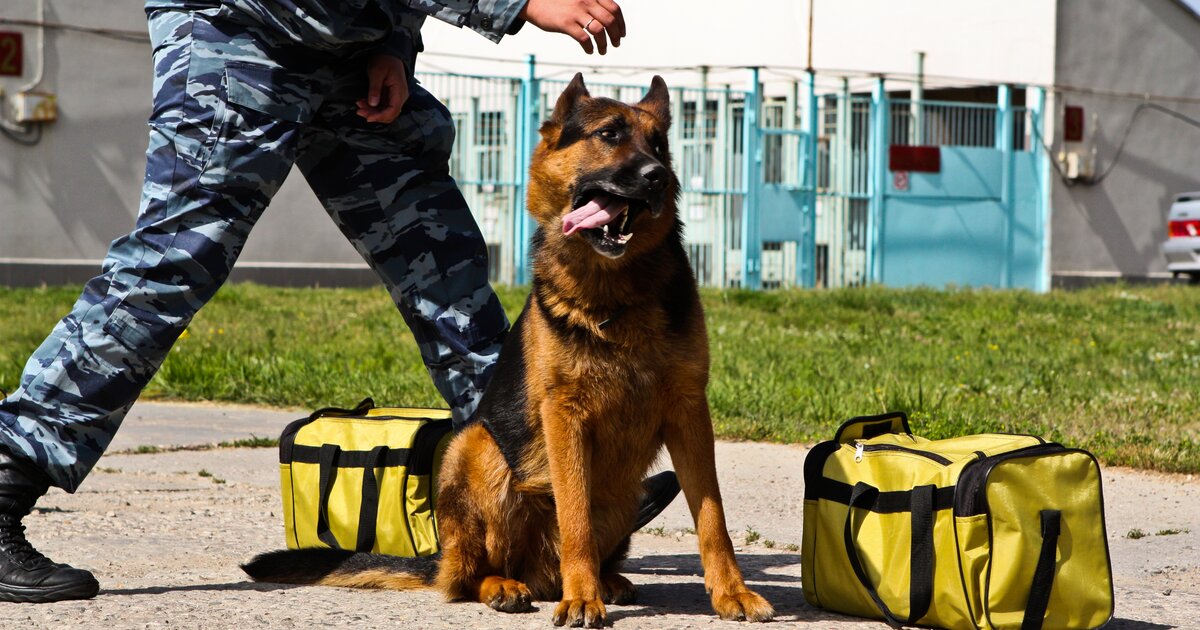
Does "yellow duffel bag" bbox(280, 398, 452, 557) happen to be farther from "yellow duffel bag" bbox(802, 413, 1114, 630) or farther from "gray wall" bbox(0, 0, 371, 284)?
"gray wall" bbox(0, 0, 371, 284)

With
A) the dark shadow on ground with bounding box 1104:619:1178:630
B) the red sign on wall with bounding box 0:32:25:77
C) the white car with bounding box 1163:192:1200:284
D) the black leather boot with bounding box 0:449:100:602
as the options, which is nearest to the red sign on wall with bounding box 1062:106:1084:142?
the white car with bounding box 1163:192:1200:284

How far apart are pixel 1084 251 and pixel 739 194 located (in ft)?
21.3

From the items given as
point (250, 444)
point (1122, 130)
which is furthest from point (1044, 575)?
point (1122, 130)

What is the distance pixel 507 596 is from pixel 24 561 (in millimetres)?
1193

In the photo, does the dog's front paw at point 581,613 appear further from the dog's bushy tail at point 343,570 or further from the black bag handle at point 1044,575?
the black bag handle at point 1044,575

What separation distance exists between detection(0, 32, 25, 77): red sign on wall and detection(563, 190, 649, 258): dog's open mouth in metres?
14.6

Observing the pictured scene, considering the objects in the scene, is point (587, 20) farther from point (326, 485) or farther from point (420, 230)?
point (326, 485)

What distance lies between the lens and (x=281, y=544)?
4227 millimetres

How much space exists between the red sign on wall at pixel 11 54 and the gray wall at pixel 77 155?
78 millimetres

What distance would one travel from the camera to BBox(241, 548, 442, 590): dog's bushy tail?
11.8ft

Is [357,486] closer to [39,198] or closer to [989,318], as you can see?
[989,318]

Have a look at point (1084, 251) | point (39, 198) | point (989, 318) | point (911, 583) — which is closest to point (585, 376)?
point (911, 583)

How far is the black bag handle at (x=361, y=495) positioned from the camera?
3848mm

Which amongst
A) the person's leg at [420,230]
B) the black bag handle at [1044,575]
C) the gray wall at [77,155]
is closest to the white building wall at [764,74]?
the gray wall at [77,155]
